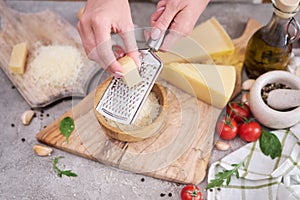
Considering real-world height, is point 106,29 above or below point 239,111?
above

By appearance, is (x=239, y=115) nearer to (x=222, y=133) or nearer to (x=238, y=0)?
(x=222, y=133)

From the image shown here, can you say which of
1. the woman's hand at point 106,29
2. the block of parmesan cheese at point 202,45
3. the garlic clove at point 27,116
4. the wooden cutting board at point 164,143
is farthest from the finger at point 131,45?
the garlic clove at point 27,116

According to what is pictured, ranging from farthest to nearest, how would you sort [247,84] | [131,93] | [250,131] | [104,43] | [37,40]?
[37,40] < [247,84] < [250,131] < [131,93] < [104,43]

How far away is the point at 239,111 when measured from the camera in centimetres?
158

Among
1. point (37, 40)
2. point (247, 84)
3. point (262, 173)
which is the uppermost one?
point (37, 40)

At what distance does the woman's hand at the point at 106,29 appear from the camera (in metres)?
1.33

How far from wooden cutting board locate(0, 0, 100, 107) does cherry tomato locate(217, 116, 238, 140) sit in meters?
0.49

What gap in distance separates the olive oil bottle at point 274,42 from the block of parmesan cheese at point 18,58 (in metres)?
0.80

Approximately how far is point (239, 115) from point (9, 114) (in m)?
0.80

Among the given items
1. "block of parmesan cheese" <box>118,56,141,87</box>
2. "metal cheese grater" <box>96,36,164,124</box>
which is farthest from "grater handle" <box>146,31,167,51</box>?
"block of parmesan cheese" <box>118,56,141,87</box>

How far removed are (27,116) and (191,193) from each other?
0.63 metres

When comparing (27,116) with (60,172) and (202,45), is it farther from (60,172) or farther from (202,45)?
(202,45)

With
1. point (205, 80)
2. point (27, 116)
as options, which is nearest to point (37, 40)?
point (27, 116)

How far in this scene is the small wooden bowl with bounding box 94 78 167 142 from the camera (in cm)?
144
